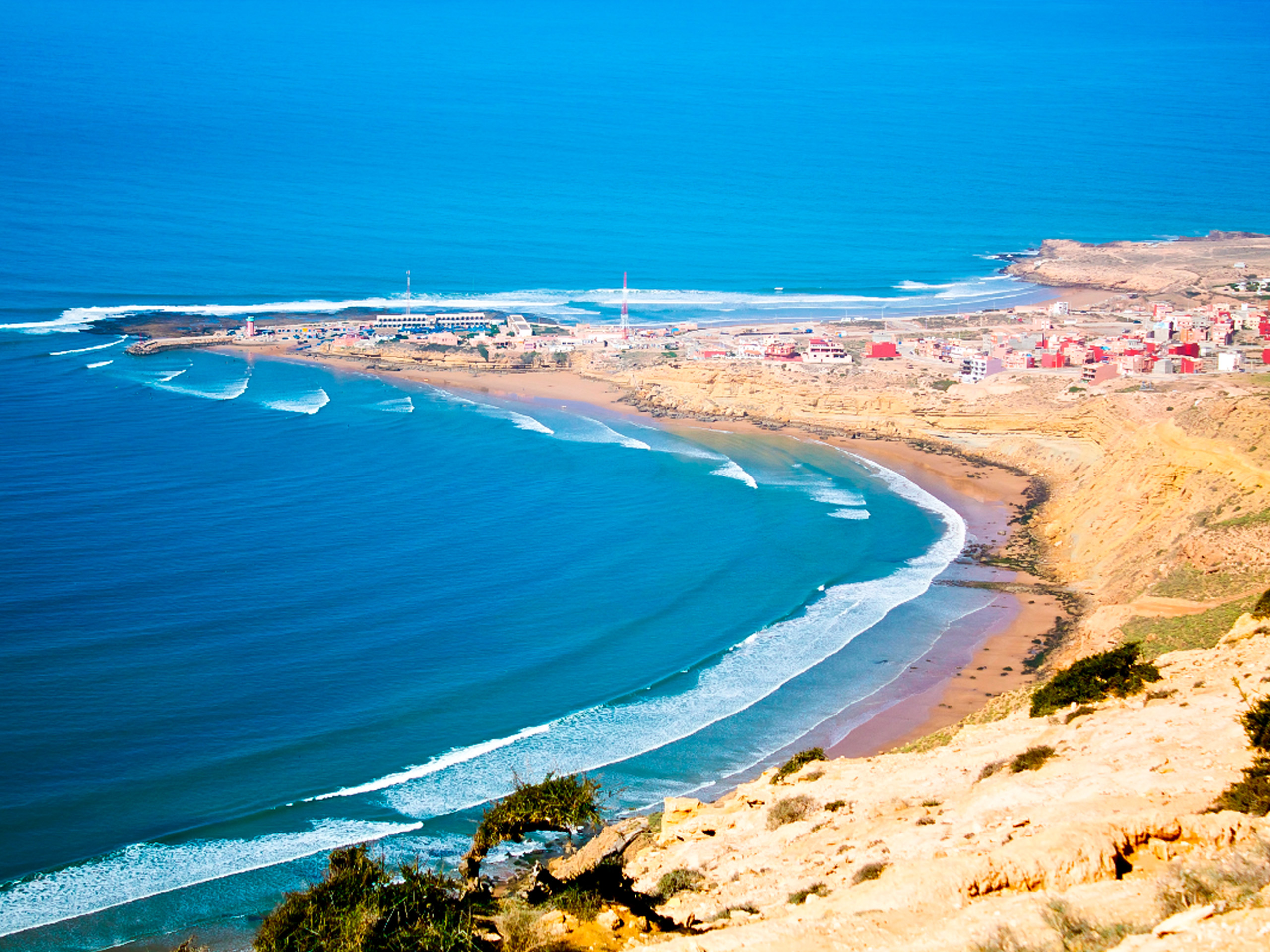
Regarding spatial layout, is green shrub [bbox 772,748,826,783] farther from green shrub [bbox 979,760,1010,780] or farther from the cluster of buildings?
the cluster of buildings

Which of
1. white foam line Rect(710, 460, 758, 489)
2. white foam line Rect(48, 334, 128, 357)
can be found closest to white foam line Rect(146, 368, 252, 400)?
white foam line Rect(48, 334, 128, 357)

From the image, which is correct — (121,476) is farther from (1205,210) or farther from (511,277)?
(1205,210)

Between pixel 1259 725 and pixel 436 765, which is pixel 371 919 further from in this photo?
pixel 436 765

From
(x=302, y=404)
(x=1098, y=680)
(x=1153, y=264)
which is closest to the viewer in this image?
(x=1098, y=680)

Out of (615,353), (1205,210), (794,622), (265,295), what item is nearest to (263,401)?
(615,353)

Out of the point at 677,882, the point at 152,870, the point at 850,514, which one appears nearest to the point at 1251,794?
the point at 677,882

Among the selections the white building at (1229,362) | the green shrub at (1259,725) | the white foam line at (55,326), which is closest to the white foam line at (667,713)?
the green shrub at (1259,725)
